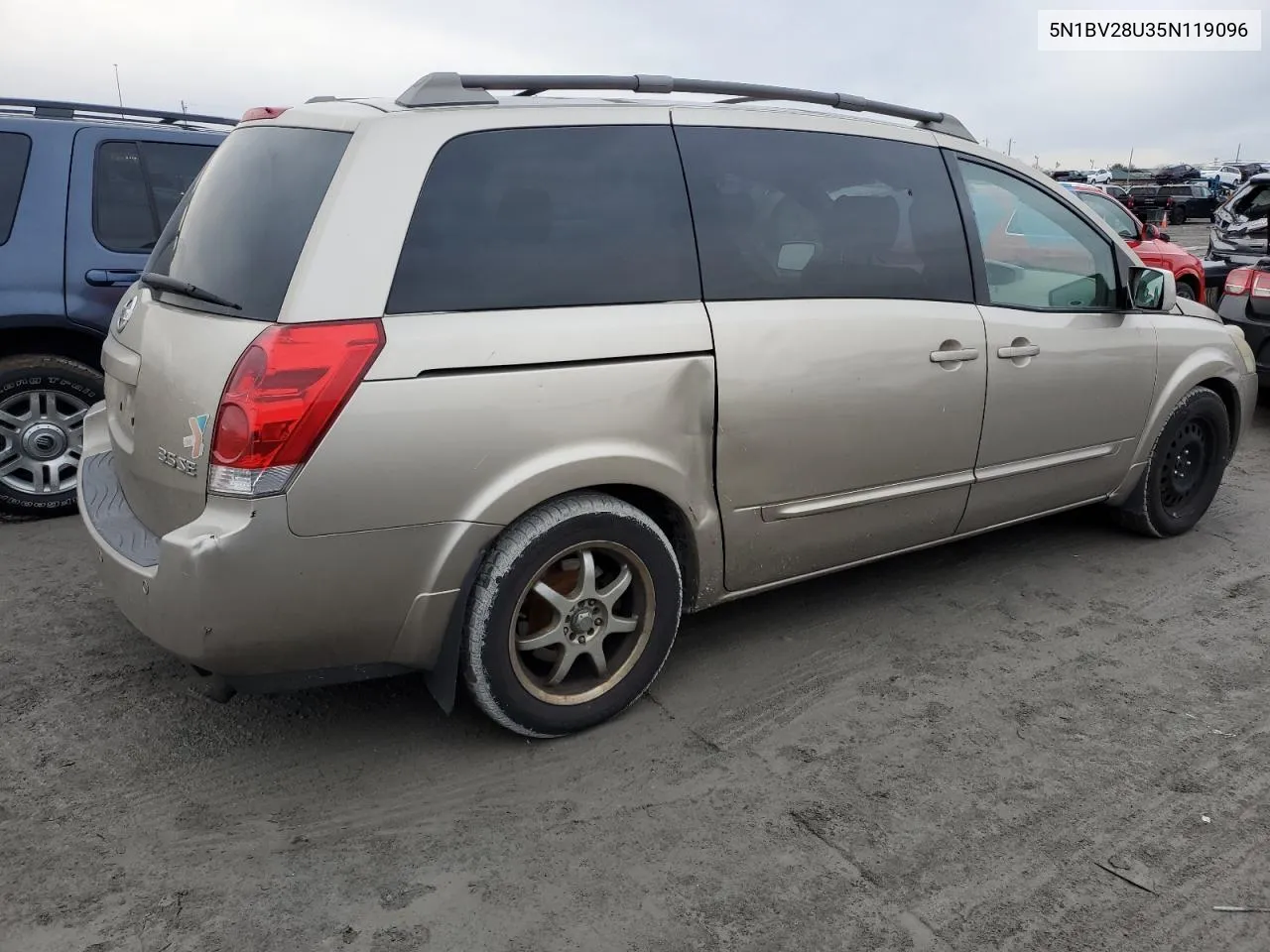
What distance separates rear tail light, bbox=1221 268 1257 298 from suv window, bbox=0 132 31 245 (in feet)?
24.2

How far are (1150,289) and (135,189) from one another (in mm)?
4691

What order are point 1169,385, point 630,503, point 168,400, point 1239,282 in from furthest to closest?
point 1239,282, point 1169,385, point 630,503, point 168,400

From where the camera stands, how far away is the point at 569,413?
287 cm

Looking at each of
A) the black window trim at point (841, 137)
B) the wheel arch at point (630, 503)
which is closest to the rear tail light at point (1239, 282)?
the black window trim at point (841, 137)

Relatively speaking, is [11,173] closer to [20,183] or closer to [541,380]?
[20,183]

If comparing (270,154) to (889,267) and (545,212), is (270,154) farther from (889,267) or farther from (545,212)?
(889,267)

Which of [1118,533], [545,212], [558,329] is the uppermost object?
[545,212]

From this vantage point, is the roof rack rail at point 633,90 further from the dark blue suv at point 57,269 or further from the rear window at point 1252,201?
the rear window at point 1252,201

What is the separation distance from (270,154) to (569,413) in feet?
3.68

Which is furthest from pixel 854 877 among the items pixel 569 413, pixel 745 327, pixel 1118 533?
pixel 1118 533

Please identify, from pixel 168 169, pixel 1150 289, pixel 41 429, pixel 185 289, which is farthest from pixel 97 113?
pixel 1150 289

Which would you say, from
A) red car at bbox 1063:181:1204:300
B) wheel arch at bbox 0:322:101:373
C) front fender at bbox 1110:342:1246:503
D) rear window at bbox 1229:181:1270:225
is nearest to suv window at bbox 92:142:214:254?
wheel arch at bbox 0:322:101:373

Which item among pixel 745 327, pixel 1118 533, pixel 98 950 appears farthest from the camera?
pixel 1118 533

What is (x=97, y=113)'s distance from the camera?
A: 5.35 meters
